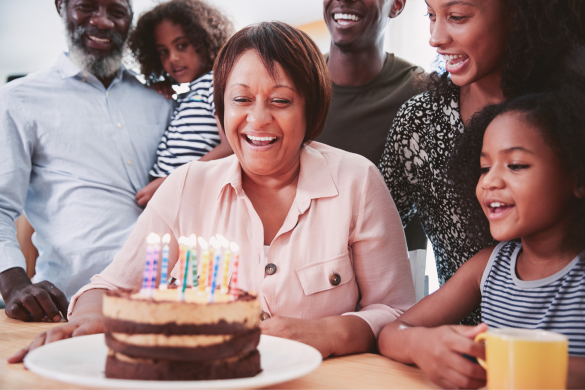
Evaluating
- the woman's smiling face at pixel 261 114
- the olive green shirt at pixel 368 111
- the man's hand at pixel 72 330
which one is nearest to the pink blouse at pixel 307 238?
the woman's smiling face at pixel 261 114

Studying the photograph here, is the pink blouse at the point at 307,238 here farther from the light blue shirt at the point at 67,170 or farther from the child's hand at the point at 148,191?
the light blue shirt at the point at 67,170

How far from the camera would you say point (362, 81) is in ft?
8.84

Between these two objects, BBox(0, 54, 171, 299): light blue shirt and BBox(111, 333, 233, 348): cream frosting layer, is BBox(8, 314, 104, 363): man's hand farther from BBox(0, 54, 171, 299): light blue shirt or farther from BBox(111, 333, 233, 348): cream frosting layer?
BBox(0, 54, 171, 299): light blue shirt

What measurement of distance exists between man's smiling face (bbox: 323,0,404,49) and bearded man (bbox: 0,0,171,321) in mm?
1189

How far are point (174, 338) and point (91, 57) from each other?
2.33 m

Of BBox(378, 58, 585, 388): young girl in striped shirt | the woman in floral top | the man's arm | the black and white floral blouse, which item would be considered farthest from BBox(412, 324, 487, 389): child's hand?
the man's arm

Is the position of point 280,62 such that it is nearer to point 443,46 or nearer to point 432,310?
point 443,46

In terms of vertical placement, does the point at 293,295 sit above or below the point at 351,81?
below

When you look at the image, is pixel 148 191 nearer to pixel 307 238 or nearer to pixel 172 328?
pixel 307 238

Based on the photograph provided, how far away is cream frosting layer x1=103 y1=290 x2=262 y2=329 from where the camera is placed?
93 cm

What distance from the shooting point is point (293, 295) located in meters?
1.62

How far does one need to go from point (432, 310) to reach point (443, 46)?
0.91 meters

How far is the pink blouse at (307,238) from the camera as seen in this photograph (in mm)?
1629

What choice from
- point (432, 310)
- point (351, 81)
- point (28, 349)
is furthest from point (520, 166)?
point (351, 81)
